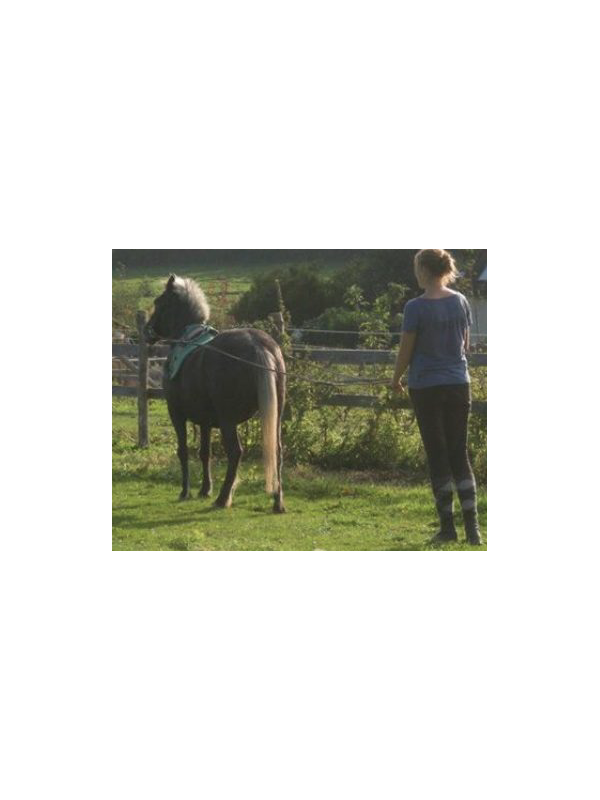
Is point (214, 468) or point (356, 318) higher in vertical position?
point (356, 318)

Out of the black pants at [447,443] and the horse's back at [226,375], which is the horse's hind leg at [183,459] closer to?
the horse's back at [226,375]

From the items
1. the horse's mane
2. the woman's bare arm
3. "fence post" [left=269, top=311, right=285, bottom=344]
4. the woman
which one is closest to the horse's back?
"fence post" [left=269, top=311, right=285, bottom=344]

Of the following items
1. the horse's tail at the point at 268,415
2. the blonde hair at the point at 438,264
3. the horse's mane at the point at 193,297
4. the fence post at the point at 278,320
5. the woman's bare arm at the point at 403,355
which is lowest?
the horse's tail at the point at 268,415

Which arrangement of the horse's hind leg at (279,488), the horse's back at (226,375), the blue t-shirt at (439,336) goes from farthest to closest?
the horse's back at (226,375) → the horse's hind leg at (279,488) → the blue t-shirt at (439,336)

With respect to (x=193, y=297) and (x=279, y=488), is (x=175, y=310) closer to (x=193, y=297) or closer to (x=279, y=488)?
(x=193, y=297)

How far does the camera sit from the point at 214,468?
8.91 metres

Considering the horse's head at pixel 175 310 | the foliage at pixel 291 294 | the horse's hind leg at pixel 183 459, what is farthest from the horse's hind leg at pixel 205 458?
the foliage at pixel 291 294

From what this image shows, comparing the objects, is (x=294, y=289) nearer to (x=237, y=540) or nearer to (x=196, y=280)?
(x=196, y=280)

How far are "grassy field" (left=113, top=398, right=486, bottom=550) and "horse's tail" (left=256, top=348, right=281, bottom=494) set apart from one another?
0.16 m

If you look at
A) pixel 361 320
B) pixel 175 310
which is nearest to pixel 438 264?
pixel 361 320

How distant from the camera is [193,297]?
29.4 feet

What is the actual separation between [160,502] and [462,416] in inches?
93.6

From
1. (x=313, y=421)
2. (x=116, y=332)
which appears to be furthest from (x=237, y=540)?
(x=116, y=332)

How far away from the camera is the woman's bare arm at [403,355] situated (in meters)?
8.26
